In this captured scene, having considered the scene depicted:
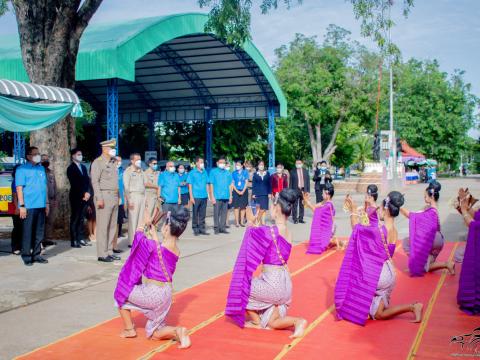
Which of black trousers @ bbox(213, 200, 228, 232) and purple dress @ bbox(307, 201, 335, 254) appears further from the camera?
black trousers @ bbox(213, 200, 228, 232)

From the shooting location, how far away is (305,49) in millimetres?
42625

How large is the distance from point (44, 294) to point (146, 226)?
2830 millimetres

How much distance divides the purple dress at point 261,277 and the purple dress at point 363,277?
→ 74 cm

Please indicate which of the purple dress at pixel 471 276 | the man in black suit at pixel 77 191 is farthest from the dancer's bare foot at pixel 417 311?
the man in black suit at pixel 77 191

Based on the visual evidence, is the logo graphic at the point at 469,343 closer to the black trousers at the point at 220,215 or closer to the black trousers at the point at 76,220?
the black trousers at the point at 76,220

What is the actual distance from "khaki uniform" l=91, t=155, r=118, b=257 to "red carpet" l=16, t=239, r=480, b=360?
8.65 ft

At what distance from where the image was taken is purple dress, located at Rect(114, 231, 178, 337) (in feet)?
17.0

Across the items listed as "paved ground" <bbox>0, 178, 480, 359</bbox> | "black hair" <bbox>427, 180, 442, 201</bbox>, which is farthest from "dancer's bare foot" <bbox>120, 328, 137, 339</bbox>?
"black hair" <bbox>427, 180, 442, 201</bbox>

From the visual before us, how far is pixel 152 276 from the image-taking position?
17.1ft

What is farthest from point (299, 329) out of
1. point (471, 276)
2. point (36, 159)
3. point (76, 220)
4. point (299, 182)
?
point (299, 182)

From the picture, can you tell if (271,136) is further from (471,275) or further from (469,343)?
(469,343)

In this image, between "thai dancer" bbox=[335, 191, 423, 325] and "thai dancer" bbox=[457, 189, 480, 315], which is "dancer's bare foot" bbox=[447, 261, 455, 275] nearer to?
"thai dancer" bbox=[457, 189, 480, 315]

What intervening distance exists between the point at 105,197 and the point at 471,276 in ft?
18.9

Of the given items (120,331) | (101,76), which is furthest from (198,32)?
(120,331)
